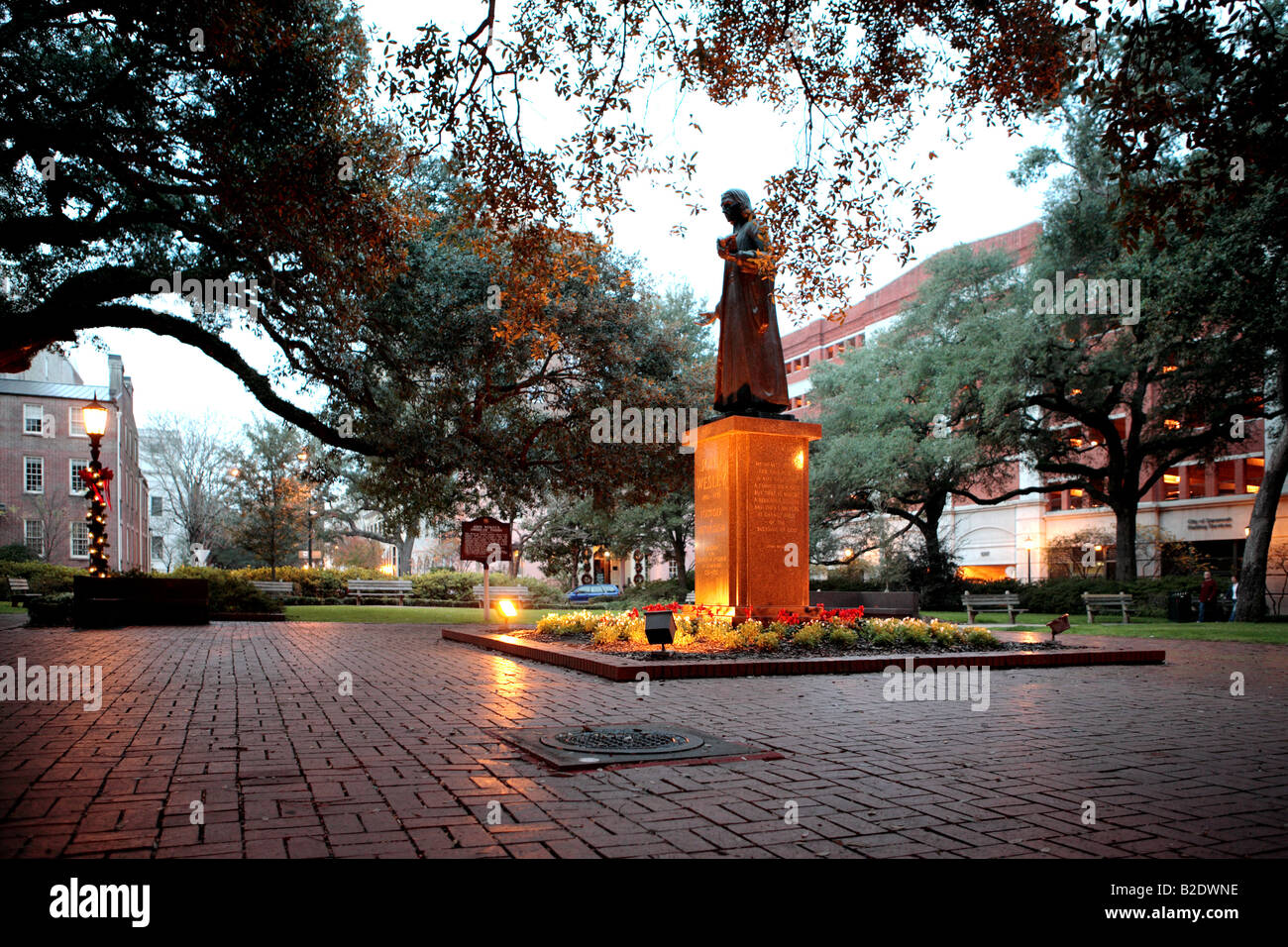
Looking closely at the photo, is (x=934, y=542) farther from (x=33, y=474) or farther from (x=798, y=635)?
(x=33, y=474)

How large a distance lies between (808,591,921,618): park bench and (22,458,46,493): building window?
173 feet

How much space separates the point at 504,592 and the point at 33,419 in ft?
126

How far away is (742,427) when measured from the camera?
1338cm

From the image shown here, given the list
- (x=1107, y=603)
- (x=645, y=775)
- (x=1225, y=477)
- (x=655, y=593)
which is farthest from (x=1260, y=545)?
(x=645, y=775)

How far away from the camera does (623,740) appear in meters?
6.20

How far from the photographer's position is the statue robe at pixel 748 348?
14.1 metres

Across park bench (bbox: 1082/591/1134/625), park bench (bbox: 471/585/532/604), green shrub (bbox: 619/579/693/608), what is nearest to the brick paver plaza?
park bench (bbox: 1082/591/1134/625)

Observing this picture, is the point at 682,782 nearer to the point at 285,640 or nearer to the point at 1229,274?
the point at 285,640

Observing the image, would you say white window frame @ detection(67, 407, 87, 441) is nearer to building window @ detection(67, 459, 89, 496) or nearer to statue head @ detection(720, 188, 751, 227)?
building window @ detection(67, 459, 89, 496)

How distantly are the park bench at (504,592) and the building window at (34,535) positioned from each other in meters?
30.1

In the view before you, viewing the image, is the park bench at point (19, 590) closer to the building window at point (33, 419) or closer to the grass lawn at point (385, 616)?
the grass lawn at point (385, 616)

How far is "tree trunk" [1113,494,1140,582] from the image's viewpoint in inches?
1262
